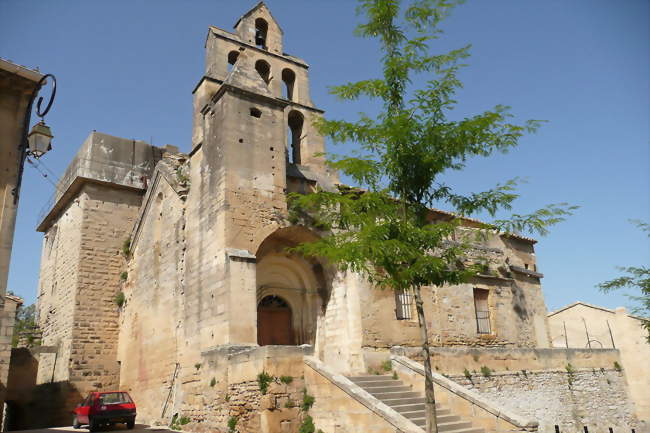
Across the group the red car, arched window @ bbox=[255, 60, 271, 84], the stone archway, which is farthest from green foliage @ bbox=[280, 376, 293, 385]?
arched window @ bbox=[255, 60, 271, 84]

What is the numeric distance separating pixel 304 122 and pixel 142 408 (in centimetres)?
1080

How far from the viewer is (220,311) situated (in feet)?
39.7

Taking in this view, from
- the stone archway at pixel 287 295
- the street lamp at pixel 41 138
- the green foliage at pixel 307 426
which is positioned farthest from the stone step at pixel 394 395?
the street lamp at pixel 41 138

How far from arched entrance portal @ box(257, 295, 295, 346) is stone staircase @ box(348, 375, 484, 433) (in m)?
4.19

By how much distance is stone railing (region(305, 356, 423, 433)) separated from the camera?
332 inches

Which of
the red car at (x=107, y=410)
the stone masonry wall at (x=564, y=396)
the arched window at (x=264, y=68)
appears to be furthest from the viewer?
the arched window at (x=264, y=68)

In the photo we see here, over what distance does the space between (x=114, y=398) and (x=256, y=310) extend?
15.8 ft

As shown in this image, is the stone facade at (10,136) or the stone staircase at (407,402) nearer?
the stone staircase at (407,402)

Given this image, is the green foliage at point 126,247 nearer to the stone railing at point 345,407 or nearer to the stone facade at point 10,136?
the stone facade at point 10,136

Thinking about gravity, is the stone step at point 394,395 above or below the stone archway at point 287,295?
below

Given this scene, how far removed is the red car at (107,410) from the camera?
1300cm

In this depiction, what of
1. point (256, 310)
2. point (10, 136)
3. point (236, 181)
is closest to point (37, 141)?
point (10, 136)

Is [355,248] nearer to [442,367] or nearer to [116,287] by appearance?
[442,367]

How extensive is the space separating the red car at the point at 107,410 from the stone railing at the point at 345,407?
610 cm
